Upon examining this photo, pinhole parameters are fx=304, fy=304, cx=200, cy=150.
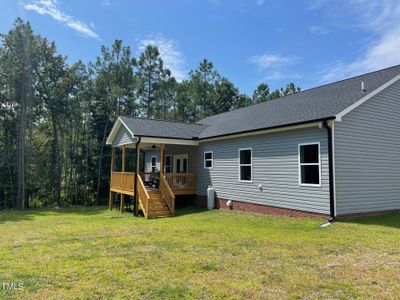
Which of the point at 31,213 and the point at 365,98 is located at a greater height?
the point at 365,98

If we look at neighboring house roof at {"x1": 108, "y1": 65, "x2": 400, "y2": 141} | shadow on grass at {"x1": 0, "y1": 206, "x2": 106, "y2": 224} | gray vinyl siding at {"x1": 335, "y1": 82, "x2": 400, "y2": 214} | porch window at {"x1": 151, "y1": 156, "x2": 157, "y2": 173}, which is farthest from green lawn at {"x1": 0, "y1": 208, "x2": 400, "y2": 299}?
porch window at {"x1": 151, "y1": 156, "x2": 157, "y2": 173}

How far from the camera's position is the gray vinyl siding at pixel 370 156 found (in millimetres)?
9438

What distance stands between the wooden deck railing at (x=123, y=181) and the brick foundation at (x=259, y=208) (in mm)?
3480

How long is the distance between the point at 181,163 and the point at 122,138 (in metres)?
3.85

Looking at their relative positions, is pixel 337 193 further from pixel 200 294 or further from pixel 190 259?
pixel 200 294

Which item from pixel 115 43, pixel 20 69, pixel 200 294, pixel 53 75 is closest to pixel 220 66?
pixel 115 43

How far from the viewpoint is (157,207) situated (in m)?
12.9

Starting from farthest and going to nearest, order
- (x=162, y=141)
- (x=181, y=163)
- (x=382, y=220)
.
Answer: (x=181, y=163)
(x=162, y=141)
(x=382, y=220)

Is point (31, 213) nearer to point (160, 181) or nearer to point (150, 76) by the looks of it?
point (160, 181)

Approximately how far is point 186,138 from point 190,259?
9702mm

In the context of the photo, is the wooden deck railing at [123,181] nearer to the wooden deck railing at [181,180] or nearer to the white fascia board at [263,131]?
the wooden deck railing at [181,180]

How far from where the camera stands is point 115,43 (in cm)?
2597

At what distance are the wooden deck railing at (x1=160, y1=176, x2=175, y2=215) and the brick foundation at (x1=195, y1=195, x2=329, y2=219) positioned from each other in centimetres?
230

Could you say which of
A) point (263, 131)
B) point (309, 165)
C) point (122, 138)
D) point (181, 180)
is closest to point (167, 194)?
point (181, 180)
